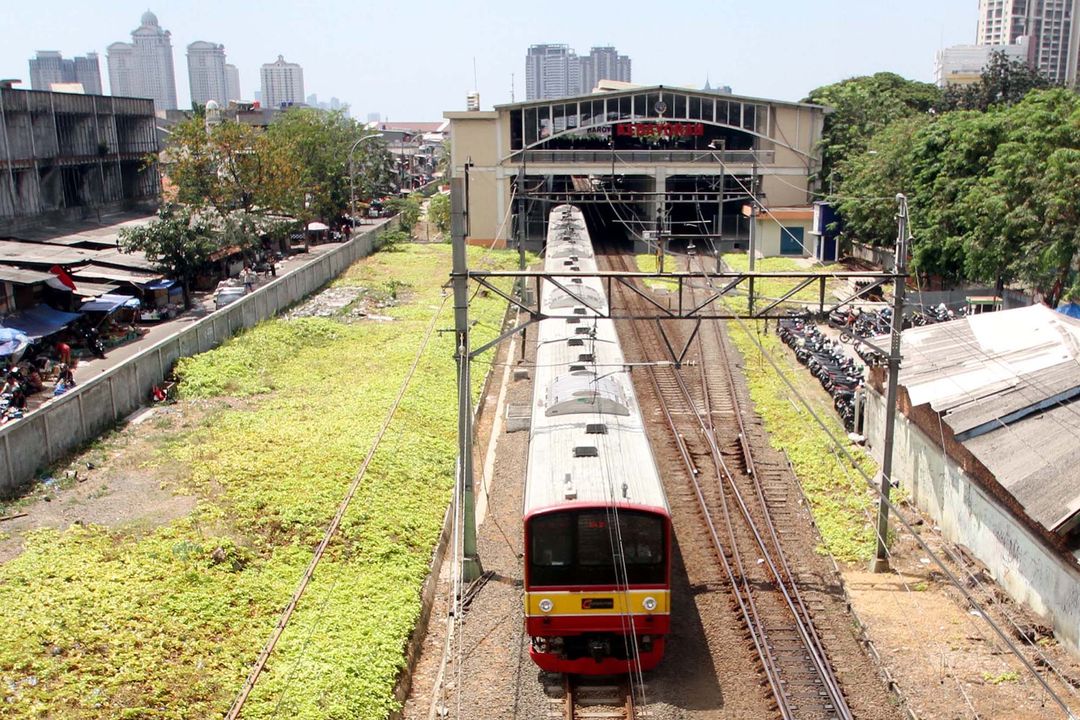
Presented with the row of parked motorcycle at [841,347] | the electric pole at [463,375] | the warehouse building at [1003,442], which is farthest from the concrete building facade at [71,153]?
the warehouse building at [1003,442]

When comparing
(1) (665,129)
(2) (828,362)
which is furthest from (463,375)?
(1) (665,129)

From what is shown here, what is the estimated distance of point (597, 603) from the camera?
10.8 m

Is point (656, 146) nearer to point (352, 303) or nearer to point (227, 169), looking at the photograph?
point (227, 169)

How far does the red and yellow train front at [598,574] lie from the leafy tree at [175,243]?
24698 millimetres

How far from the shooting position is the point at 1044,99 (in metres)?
27.0

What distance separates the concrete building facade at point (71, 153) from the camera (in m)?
38.8

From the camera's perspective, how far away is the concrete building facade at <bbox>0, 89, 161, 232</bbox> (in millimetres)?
38844

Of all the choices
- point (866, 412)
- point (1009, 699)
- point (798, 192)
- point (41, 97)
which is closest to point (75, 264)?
point (41, 97)

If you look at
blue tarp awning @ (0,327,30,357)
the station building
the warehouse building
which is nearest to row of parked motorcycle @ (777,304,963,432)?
the warehouse building

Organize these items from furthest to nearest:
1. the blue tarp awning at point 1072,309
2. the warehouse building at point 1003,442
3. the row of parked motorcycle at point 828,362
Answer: the blue tarp awning at point 1072,309 < the row of parked motorcycle at point 828,362 < the warehouse building at point 1003,442

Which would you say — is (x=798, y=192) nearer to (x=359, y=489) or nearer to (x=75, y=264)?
(x=75, y=264)

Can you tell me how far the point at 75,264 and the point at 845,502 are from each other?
23669mm

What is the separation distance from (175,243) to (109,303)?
442 centimetres

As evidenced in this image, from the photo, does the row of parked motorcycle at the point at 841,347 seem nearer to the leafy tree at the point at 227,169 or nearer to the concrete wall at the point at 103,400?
the concrete wall at the point at 103,400
